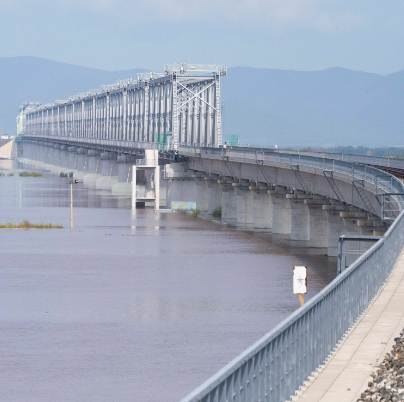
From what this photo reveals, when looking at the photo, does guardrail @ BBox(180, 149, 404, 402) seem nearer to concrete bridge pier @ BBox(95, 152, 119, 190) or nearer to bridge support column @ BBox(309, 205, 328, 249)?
bridge support column @ BBox(309, 205, 328, 249)

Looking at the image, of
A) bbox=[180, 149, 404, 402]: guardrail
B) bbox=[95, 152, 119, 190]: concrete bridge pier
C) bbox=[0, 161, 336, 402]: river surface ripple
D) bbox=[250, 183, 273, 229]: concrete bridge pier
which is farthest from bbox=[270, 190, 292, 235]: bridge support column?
bbox=[95, 152, 119, 190]: concrete bridge pier

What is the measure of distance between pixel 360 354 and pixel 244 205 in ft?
207

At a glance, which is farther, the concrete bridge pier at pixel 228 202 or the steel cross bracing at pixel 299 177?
the concrete bridge pier at pixel 228 202

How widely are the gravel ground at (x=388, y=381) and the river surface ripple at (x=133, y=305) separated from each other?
9252mm

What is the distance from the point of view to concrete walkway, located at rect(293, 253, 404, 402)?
12969mm

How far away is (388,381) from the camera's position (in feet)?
42.2

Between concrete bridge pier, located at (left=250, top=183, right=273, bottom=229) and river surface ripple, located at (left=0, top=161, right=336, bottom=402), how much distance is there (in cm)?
621

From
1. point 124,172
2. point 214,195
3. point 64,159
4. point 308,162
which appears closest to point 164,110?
point 124,172

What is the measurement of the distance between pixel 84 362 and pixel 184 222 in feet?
168

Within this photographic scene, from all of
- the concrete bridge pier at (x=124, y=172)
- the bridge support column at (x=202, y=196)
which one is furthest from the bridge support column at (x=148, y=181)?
the concrete bridge pier at (x=124, y=172)

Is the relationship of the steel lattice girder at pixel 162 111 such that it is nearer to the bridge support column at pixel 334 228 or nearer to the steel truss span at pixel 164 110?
the steel truss span at pixel 164 110

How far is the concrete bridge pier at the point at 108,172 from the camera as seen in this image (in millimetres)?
136175

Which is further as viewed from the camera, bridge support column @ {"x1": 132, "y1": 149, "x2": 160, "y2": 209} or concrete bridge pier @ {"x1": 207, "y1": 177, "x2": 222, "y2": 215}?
bridge support column @ {"x1": 132, "y1": 149, "x2": 160, "y2": 209}

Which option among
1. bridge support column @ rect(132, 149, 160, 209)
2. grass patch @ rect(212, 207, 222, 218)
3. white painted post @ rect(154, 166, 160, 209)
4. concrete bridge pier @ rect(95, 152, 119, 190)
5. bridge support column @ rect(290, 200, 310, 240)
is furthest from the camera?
concrete bridge pier @ rect(95, 152, 119, 190)
